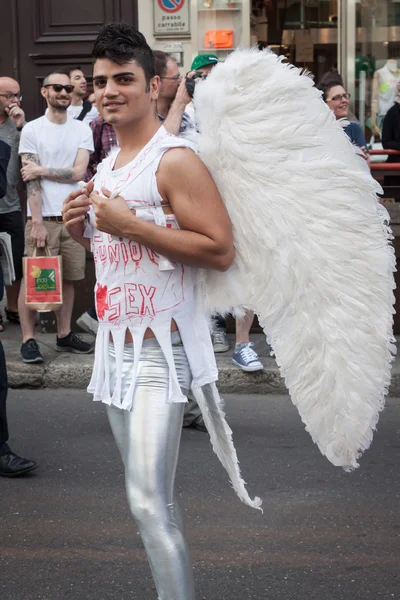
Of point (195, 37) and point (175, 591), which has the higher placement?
point (195, 37)

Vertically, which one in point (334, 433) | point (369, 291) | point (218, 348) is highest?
point (369, 291)

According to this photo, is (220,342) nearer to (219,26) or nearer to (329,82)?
(329,82)

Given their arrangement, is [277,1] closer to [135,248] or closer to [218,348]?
[218,348]

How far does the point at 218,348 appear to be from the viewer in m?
7.43

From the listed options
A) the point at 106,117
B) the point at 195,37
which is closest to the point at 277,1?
the point at 195,37

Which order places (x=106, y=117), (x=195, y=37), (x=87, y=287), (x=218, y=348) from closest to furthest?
1. (x=106, y=117)
2. (x=218, y=348)
3. (x=87, y=287)
4. (x=195, y=37)

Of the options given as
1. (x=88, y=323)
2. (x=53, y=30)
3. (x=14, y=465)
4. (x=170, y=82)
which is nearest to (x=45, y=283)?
(x=88, y=323)

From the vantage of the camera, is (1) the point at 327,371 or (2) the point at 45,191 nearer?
(1) the point at 327,371

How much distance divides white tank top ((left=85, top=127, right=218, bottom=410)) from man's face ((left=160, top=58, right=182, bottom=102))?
2944mm

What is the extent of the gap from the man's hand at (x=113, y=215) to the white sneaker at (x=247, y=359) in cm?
403

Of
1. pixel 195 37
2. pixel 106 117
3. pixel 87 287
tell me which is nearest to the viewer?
pixel 106 117

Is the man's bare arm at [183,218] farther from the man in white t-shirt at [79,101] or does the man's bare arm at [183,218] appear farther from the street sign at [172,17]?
the street sign at [172,17]

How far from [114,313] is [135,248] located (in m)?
0.22

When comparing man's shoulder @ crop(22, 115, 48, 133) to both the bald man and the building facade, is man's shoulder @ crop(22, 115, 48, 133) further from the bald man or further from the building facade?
the building facade
